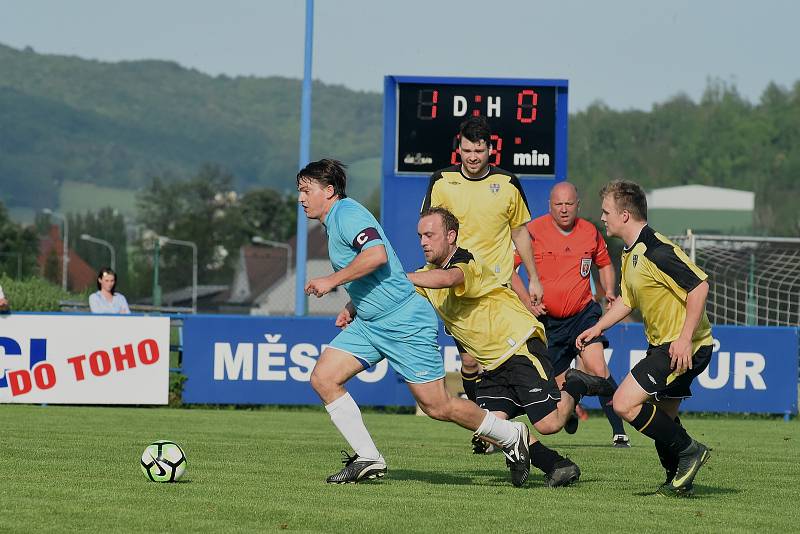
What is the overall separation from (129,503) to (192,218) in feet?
431

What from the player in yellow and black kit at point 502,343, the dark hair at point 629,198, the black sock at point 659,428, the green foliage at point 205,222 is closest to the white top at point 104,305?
the player in yellow and black kit at point 502,343

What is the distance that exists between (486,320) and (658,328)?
1.14 metres

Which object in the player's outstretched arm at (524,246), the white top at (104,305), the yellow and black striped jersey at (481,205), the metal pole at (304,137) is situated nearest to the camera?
the yellow and black striped jersey at (481,205)

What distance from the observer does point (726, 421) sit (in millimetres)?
17266

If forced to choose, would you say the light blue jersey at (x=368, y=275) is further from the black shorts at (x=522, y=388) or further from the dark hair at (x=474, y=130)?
the dark hair at (x=474, y=130)

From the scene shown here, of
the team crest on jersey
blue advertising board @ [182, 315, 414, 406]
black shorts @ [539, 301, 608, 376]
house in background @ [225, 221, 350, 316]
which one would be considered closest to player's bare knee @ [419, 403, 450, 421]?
black shorts @ [539, 301, 608, 376]

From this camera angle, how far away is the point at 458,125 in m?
17.3

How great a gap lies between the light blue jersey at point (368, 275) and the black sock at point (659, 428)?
1.63 metres

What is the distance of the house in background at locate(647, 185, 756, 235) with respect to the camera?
8988 cm

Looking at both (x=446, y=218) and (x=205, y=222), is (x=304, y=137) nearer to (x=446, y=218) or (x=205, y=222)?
(x=446, y=218)

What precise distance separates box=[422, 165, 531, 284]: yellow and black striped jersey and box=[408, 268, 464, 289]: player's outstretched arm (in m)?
2.24

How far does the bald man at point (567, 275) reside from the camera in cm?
1162

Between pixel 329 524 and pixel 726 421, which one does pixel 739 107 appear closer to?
pixel 726 421

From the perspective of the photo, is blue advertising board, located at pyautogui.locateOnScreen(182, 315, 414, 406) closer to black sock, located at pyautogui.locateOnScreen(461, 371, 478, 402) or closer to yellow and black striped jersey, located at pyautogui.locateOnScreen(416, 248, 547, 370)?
black sock, located at pyautogui.locateOnScreen(461, 371, 478, 402)
